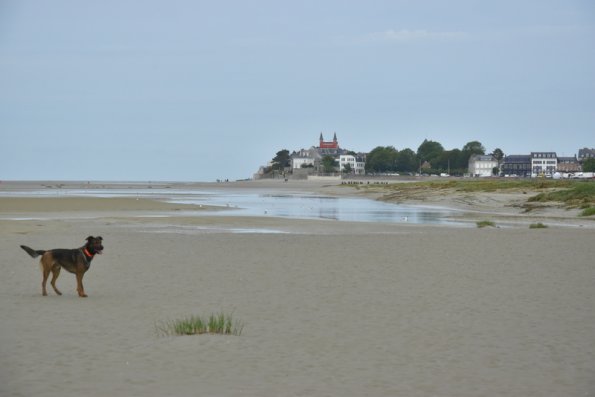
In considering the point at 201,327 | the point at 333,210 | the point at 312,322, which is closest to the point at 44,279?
the point at 201,327

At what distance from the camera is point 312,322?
10.7 metres

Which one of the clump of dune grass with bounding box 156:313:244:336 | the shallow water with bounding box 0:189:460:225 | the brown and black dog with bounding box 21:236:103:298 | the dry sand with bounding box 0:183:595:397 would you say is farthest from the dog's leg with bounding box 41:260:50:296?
the shallow water with bounding box 0:189:460:225

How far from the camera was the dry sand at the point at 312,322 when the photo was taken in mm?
7699

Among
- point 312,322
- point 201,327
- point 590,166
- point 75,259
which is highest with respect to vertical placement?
point 590,166

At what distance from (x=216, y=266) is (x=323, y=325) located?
662 centimetres

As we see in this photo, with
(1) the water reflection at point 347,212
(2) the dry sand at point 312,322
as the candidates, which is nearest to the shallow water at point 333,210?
(1) the water reflection at point 347,212

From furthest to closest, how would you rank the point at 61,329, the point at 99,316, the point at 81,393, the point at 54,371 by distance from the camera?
the point at 99,316 → the point at 61,329 → the point at 54,371 → the point at 81,393

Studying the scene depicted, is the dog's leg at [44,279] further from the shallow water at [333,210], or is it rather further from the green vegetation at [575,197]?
the green vegetation at [575,197]

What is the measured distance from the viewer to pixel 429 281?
1440cm

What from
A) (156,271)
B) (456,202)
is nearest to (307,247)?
(156,271)

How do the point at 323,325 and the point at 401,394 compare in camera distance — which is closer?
the point at 401,394

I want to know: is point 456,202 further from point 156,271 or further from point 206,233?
point 156,271

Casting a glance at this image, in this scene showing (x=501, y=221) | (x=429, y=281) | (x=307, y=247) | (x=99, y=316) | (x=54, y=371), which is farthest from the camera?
(x=501, y=221)

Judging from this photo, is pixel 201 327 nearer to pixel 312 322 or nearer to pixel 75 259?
pixel 312 322
